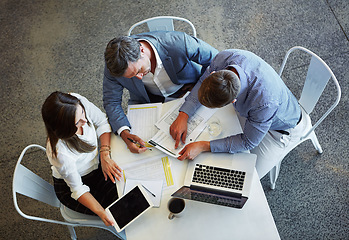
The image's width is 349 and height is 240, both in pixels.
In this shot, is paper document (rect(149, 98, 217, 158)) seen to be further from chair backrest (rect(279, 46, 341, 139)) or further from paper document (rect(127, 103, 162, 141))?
chair backrest (rect(279, 46, 341, 139))

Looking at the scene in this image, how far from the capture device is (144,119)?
5.68 ft

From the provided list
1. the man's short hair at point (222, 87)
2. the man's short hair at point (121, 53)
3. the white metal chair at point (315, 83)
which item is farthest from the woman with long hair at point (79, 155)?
the white metal chair at point (315, 83)

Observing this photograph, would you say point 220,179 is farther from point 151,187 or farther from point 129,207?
point 129,207

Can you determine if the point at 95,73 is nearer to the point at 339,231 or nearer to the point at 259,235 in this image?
the point at 259,235

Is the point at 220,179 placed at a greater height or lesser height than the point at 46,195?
greater

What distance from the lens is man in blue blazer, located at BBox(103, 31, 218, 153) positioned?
58.2 inches

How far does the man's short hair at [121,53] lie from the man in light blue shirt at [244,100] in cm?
36

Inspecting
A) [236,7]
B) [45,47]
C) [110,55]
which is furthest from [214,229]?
[45,47]

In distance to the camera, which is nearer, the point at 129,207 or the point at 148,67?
the point at 129,207

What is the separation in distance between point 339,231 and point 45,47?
2888 mm

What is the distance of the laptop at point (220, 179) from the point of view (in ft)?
4.69

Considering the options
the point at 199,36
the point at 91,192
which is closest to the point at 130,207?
the point at 91,192

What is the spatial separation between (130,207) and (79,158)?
1.27 feet

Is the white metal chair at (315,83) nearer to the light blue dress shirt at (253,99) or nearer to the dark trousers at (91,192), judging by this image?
the light blue dress shirt at (253,99)
